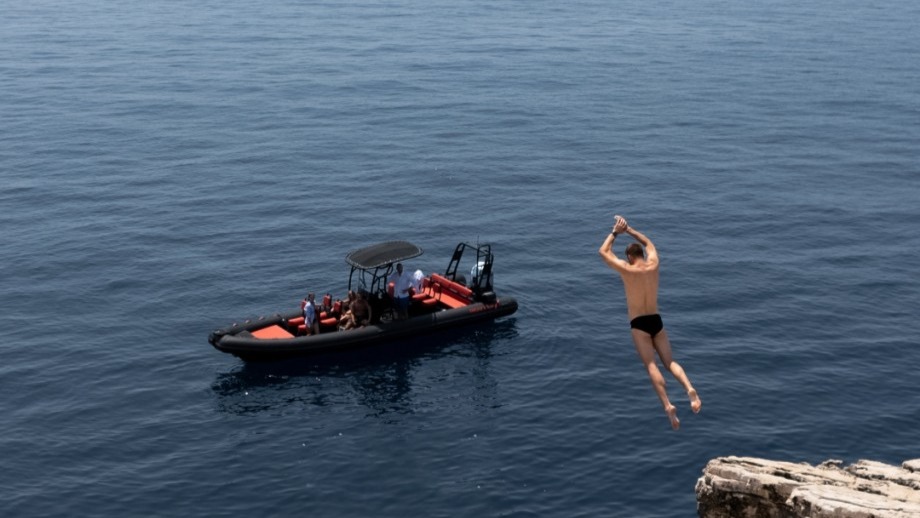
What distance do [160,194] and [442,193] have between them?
15.8 metres

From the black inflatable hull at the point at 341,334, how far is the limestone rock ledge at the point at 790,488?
26245mm

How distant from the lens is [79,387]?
44.8m

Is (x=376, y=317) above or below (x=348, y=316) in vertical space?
below

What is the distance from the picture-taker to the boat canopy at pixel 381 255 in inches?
1897

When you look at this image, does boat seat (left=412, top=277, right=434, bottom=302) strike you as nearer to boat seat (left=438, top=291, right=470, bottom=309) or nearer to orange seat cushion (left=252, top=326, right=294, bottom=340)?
boat seat (left=438, top=291, right=470, bottom=309)

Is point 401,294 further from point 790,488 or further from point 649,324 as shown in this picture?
point 649,324

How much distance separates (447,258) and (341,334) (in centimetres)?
1215

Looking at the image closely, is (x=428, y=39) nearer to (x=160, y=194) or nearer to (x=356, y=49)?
(x=356, y=49)

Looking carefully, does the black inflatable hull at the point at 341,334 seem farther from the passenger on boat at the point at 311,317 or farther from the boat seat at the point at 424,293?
the boat seat at the point at 424,293

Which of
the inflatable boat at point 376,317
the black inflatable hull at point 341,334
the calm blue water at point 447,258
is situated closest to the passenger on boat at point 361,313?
the inflatable boat at point 376,317

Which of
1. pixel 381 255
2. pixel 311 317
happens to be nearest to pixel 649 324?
pixel 311 317

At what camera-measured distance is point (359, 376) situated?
46.8 m

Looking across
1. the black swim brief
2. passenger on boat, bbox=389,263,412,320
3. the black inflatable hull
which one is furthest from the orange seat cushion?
the black swim brief

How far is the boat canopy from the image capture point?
48.2 meters
